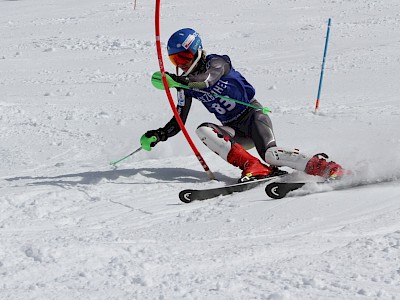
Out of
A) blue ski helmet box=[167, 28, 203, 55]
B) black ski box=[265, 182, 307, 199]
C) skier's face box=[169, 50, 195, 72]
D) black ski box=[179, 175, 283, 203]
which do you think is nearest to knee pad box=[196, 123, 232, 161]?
black ski box=[179, 175, 283, 203]

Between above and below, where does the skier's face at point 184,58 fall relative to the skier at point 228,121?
above

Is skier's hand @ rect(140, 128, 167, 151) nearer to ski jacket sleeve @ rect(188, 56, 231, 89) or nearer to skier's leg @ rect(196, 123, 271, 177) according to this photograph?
skier's leg @ rect(196, 123, 271, 177)

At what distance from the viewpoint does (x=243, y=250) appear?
377cm

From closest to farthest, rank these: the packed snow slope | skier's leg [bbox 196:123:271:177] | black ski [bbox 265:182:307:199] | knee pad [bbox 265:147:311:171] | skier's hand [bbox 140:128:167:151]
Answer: the packed snow slope, black ski [bbox 265:182:307:199], knee pad [bbox 265:147:311:171], skier's leg [bbox 196:123:271:177], skier's hand [bbox 140:128:167:151]

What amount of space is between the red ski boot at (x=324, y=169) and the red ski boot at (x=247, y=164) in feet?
1.41

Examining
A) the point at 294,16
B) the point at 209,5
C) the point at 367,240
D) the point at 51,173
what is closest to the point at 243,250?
the point at 367,240

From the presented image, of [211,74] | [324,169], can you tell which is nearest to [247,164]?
[324,169]

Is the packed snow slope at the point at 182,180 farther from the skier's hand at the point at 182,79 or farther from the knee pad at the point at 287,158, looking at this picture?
the skier's hand at the point at 182,79

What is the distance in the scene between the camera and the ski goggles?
5762 millimetres

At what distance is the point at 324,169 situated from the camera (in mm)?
5297

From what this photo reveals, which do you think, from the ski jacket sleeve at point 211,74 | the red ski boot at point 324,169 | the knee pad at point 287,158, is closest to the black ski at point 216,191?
the knee pad at point 287,158

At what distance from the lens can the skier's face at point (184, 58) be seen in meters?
5.76

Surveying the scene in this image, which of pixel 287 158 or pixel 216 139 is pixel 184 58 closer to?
pixel 216 139

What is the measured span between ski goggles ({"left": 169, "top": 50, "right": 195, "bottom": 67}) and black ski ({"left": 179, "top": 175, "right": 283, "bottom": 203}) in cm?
127
